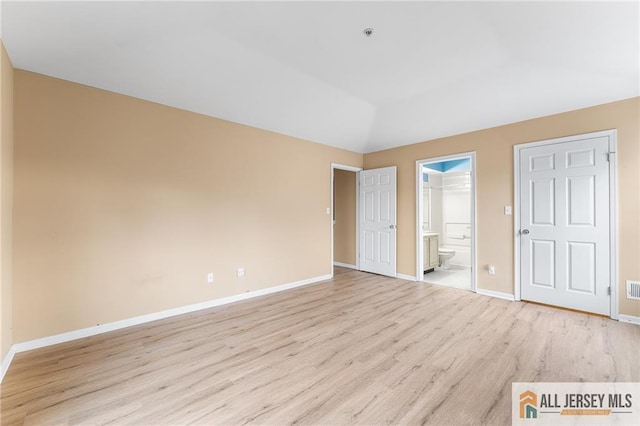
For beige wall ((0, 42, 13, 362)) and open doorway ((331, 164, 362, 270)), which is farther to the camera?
open doorway ((331, 164, 362, 270))

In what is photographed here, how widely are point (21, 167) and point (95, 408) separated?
2.16m

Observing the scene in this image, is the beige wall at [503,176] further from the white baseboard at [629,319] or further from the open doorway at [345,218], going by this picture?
the open doorway at [345,218]

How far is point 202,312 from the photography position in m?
3.25

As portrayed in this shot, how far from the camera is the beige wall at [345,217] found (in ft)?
19.1

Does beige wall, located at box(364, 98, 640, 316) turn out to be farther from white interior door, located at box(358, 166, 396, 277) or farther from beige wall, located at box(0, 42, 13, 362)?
beige wall, located at box(0, 42, 13, 362)

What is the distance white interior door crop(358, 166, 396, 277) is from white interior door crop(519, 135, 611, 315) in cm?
198

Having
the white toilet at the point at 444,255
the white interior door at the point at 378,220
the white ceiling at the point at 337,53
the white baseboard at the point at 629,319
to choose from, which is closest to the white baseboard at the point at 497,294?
the white baseboard at the point at 629,319

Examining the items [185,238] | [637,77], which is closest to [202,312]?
[185,238]

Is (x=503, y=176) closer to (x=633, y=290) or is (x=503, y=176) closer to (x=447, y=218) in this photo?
(x=633, y=290)

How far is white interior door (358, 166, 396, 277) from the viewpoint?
5.02m

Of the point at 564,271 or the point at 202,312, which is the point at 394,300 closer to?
the point at 564,271

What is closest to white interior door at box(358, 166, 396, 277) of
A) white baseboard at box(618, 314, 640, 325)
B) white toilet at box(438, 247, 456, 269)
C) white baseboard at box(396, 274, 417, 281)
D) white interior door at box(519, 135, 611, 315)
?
white baseboard at box(396, 274, 417, 281)

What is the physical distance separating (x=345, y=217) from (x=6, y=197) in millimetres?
4953

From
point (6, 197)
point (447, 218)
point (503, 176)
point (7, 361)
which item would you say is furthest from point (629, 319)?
point (6, 197)
